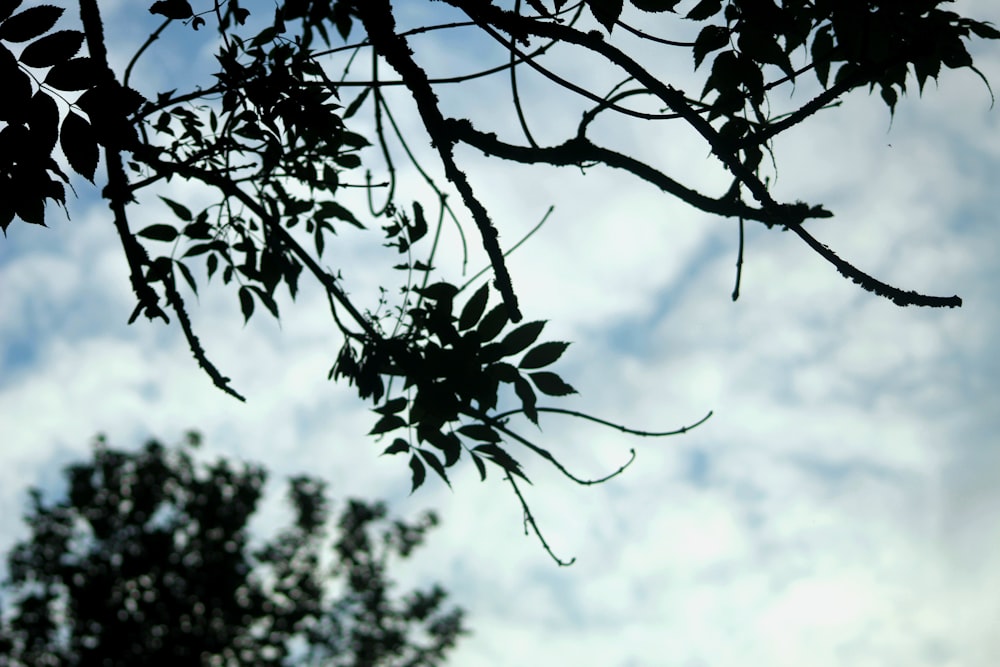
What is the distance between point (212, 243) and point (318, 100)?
1114 mm

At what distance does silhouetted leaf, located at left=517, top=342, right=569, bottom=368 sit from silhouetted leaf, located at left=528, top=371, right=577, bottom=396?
0.12 feet

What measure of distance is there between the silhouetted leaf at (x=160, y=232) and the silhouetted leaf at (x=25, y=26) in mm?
1590

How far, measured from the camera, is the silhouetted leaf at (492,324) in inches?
116

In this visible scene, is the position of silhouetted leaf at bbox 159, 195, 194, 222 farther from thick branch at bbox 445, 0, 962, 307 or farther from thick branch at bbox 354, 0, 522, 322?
thick branch at bbox 445, 0, 962, 307

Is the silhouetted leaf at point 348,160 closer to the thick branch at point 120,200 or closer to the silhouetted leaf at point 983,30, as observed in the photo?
Result: the thick branch at point 120,200

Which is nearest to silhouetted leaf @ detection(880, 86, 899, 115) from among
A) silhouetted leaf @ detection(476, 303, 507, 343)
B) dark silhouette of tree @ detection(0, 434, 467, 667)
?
silhouetted leaf @ detection(476, 303, 507, 343)

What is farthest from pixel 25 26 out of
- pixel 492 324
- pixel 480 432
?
pixel 480 432

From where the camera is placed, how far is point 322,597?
22234mm

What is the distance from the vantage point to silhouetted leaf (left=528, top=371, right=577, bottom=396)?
2.96m

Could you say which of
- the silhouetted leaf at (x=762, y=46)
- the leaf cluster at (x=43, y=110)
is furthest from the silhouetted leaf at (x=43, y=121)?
the silhouetted leaf at (x=762, y=46)

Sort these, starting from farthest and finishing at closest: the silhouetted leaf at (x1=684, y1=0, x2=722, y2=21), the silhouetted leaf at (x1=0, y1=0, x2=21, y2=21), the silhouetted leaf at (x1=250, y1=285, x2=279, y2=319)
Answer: the silhouetted leaf at (x1=250, y1=285, x2=279, y2=319) → the silhouetted leaf at (x1=684, y1=0, x2=722, y2=21) → the silhouetted leaf at (x1=0, y1=0, x2=21, y2=21)

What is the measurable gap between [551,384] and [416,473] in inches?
24.0

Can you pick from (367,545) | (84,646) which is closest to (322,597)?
(367,545)

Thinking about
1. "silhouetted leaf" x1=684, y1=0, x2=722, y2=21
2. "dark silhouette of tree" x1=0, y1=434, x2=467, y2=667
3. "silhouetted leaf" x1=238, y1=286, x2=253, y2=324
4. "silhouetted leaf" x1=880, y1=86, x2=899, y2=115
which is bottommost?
"silhouetted leaf" x1=238, y1=286, x2=253, y2=324
